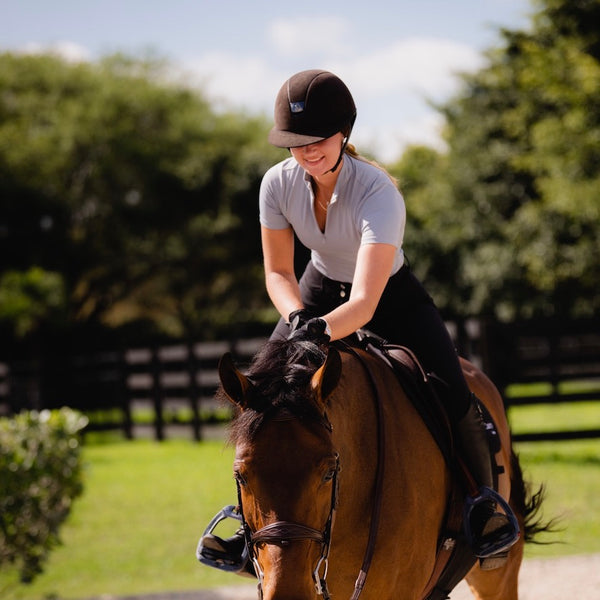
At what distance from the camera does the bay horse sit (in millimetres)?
2477

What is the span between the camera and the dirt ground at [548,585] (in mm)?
6191

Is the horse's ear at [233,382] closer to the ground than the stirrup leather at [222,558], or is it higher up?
higher up

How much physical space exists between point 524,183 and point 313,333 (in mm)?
27724

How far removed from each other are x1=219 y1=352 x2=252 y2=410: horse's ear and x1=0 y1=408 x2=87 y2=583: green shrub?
527 cm

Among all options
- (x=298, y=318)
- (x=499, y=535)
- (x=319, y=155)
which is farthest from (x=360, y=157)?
(x=499, y=535)

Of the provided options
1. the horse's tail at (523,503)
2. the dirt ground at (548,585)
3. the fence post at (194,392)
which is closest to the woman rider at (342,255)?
the horse's tail at (523,503)

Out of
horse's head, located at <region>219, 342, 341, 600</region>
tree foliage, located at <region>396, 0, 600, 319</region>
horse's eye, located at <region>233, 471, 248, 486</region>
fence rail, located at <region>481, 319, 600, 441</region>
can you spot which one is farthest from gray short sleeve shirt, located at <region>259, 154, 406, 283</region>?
tree foliage, located at <region>396, 0, 600, 319</region>

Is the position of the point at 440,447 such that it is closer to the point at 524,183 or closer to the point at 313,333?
the point at 313,333

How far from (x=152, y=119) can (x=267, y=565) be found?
3300cm

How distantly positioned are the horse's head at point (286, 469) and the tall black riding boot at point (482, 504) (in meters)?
1.13

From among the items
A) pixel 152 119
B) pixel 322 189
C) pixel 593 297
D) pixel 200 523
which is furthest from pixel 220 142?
pixel 322 189

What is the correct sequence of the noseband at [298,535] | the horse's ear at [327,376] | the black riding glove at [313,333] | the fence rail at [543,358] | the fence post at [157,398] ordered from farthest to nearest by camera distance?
the fence post at [157,398] → the fence rail at [543,358] → the black riding glove at [313,333] → the horse's ear at [327,376] → the noseband at [298,535]

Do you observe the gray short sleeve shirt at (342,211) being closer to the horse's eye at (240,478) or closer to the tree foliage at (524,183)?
the horse's eye at (240,478)

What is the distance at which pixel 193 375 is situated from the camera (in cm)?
1698
